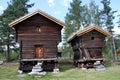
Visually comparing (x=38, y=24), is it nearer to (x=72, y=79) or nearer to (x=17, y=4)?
(x=72, y=79)

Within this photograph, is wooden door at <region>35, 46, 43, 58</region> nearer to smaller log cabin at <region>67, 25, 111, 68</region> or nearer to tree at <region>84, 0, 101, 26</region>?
smaller log cabin at <region>67, 25, 111, 68</region>

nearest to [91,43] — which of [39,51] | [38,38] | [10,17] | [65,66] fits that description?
[65,66]

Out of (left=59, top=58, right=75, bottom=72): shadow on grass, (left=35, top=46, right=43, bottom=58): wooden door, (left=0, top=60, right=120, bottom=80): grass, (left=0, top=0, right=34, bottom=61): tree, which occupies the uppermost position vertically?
(left=0, top=0, right=34, bottom=61): tree

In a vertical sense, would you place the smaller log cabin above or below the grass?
above

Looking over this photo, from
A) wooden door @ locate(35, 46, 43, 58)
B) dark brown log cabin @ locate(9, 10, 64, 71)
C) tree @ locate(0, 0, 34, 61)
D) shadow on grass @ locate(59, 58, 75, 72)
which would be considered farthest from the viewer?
tree @ locate(0, 0, 34, 61)

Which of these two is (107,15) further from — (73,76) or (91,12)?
(73,76)

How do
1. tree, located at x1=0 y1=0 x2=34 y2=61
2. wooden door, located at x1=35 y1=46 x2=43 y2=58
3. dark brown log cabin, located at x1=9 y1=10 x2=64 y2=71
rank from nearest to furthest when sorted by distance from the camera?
dark brown log cabin, located at x1=9 y1=10 x2=64 y2=71 → wooden door, located at x1=35 y1=46 x2=43 y2=58 → tree, located at x1=0 y1=0 x2=34 y2=61

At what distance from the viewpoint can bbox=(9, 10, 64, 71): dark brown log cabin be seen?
29.3 metres

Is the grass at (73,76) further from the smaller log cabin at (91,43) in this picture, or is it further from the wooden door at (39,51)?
the smaller log cabin at (91,43)

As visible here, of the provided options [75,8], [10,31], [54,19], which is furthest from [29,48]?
[75,8]

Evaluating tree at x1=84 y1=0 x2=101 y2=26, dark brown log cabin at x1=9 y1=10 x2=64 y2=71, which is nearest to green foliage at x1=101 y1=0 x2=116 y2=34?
tree at x1=84 y1=0 x2=101 y2=26

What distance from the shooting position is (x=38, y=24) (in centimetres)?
2983

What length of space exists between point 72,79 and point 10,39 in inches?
1031

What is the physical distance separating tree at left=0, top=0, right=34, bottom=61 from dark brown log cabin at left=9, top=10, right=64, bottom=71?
16963mm
